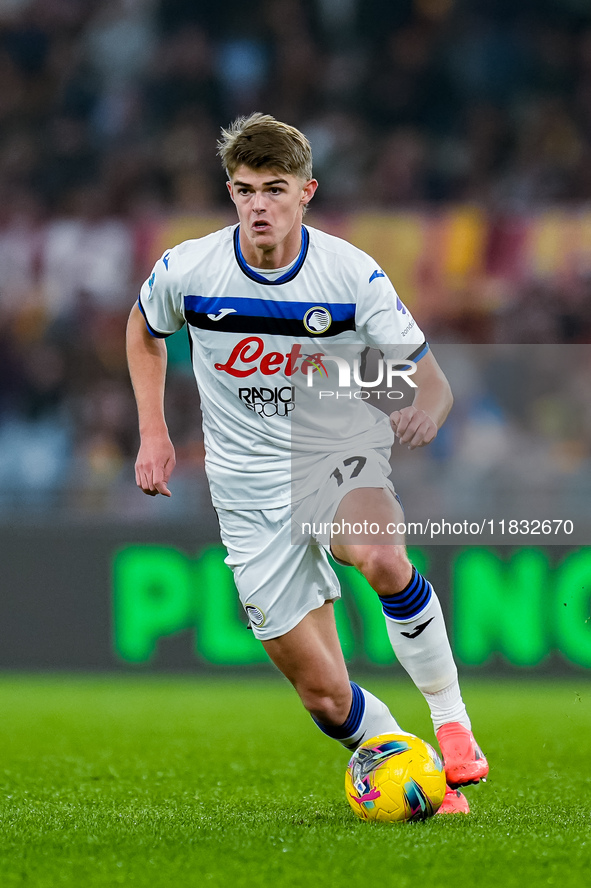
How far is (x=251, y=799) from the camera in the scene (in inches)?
175

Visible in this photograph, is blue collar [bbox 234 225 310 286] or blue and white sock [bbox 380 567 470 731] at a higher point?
blue collar [bbox 234 225 310 286]

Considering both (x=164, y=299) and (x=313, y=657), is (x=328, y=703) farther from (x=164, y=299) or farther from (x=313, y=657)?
(x=164, y=299)

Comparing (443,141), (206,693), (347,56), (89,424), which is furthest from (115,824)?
(347,56)

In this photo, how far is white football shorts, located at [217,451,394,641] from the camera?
13.5 feet

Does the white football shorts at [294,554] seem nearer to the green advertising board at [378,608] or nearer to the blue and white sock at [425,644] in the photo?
the blue and white sock at [425,644]

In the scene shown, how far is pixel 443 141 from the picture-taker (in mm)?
12109

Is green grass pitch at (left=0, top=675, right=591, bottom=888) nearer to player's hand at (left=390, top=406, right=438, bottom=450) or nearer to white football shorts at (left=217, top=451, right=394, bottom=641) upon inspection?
white football shorts at (left=217, top=451, right=394, bottom=641)

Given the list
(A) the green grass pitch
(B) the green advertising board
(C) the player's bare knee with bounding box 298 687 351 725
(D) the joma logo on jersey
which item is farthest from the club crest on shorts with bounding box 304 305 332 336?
(B) the green advertising board

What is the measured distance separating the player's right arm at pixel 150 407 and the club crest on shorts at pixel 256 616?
49cm

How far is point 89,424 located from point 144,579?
166cm

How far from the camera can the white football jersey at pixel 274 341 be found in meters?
4.12

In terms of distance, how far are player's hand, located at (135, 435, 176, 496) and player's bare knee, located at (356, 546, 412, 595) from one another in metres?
0.71

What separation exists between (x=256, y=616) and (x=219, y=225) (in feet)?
23.6

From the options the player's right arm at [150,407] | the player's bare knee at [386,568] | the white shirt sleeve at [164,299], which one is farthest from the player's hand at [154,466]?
the player's bare knee at [386,568]
